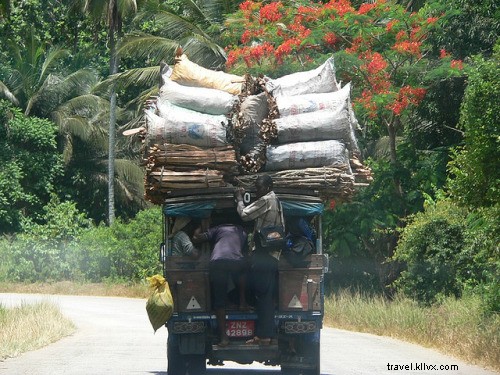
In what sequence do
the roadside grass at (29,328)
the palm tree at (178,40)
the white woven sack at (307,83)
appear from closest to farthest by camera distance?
the white woven sack at (307,83) < the roadside grass at (29,328) < the palm tree at (178,40)

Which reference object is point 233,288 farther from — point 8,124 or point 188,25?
point 8,124

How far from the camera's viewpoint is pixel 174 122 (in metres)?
11.6

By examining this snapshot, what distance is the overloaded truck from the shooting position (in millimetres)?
11273

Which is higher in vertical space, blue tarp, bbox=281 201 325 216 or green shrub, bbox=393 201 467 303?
blue tarp, bbox=281 201 325 216

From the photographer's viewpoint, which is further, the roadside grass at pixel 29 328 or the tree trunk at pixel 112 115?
the tree trunk at pixel 112 115

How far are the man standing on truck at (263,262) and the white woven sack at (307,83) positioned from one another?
6.75 feet

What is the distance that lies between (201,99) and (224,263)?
213 cm

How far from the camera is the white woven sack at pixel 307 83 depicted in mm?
13001

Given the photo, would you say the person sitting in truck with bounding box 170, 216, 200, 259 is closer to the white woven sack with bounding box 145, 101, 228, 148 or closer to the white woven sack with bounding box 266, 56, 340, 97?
the white woven sack with bounding box 145, 101, 228, 148

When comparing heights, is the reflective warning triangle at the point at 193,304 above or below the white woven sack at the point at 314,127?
below

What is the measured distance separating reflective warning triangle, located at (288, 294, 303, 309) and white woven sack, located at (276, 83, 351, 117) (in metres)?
2.28

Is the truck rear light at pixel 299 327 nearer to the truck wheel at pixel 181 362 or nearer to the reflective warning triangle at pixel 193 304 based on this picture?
the reflective warning triangle at pixel 193 304

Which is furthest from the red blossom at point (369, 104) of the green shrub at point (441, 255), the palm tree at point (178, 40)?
the palm tree at point (178, 40)

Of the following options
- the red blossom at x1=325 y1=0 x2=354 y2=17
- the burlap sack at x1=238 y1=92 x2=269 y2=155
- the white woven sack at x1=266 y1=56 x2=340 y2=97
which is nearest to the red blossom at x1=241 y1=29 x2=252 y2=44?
the red blossom at x1=325 y1=0 x2=354 y2=17
